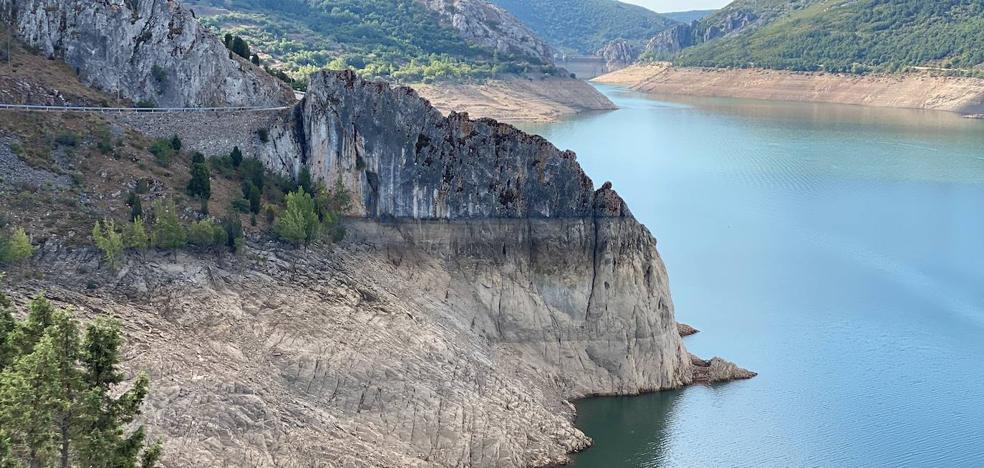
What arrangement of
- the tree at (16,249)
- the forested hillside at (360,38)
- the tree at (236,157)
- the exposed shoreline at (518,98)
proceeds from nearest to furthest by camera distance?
the tree at (16,249) → the tree at (236,157) → the exposed shoreline at (518,98) → the forested hillside at (360,38)

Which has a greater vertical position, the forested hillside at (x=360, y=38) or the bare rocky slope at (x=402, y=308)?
the forested hillside at (x=360, y=38)

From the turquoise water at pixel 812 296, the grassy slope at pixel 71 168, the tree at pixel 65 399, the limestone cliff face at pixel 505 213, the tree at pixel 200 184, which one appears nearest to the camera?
the tree at pixel 65 399

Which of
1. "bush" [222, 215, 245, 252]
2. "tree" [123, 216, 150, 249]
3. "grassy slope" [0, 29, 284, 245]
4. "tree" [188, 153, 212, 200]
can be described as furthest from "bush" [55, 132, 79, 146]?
"bush" [222, 215, 245, 252]

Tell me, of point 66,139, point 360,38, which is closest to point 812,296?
point 66,139

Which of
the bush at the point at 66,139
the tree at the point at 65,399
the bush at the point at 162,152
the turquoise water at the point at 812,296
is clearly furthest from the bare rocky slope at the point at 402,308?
the tree at the point at 65,399

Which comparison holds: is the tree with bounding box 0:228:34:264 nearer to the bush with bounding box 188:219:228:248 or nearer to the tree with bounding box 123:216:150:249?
the tree with bounding box 123:216:150:249

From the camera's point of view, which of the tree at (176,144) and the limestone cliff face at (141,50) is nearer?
the tree at (176,144)

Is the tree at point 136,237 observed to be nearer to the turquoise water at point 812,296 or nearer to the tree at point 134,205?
the tree at point 134,205
